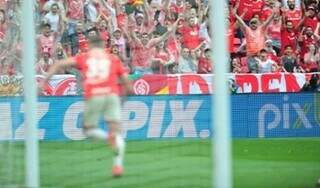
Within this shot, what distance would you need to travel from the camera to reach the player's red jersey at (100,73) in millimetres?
7133

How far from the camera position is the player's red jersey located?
23.4ft

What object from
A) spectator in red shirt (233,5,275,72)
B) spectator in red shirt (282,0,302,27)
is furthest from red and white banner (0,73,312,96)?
spectator in red shirt (282,0,302,27)

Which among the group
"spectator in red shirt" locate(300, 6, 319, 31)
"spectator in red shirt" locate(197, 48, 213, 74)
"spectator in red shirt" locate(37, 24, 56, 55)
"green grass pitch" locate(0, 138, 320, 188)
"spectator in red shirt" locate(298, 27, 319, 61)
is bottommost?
"green grass pitch" locate(0, 138, 320, 188)

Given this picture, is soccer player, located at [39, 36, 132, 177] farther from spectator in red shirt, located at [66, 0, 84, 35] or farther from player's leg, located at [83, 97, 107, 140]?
spectator in red shirt, located at [66, 0, 84, 35]

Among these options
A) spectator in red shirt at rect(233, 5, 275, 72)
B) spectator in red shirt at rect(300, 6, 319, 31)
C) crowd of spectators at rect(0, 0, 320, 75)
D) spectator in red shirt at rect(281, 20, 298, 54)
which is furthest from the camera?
spectator in red shirt at rect(300, 6, 319, 31)

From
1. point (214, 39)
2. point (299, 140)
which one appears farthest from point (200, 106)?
point (299, 140)

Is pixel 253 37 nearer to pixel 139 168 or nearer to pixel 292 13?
pixel 292 13

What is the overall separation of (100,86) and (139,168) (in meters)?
1.86

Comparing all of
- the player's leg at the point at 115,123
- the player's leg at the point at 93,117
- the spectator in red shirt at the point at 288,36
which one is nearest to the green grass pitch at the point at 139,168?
the player's leg at the point at 115,123

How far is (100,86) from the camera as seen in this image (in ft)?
23.4

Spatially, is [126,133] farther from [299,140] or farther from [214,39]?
[299,140]

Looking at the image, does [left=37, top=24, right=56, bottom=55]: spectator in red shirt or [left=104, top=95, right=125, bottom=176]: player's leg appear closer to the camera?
[left=104, top=95, right=125, bottom=176]: player's leg

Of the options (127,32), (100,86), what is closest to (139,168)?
(100,86)

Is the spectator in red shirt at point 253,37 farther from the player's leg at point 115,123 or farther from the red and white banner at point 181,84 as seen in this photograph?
the player's leg at point 115,123
